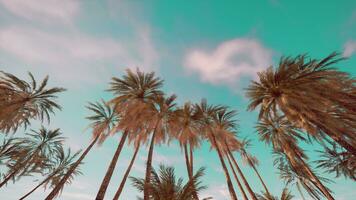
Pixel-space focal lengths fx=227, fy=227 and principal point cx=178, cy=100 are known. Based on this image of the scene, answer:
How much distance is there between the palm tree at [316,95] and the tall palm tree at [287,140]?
147 inches

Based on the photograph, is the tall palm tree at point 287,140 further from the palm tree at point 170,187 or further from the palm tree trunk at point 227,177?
the palm tree at point 170,187

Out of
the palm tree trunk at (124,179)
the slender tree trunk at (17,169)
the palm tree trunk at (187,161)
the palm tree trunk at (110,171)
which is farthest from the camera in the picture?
the palm tree trunk at (187,161)

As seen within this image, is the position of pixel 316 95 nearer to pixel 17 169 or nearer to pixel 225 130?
pixel 225 130

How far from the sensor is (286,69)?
45.7ft

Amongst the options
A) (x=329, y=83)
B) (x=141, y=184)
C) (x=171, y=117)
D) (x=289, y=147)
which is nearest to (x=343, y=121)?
(x=329, y=83)

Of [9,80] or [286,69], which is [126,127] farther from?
[286,69]

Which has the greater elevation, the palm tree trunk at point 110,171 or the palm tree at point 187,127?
the palm tree at point 187,127

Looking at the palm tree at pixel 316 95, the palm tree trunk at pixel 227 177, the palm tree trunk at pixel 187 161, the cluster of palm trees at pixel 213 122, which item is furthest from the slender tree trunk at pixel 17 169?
the palm tree at pixel 316 95

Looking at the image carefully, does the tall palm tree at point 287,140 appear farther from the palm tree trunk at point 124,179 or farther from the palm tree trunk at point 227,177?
the palm tree trunk at point 124,179

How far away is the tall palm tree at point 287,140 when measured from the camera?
19406mm

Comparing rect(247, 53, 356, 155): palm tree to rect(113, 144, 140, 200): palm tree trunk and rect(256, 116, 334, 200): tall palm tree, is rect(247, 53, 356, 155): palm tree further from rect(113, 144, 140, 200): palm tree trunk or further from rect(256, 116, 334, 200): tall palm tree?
rect(113, 144, 140, 200): palm tree trunk

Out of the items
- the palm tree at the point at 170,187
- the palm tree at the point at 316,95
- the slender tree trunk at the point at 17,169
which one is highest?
the slender tree trunk at the point at 17,169

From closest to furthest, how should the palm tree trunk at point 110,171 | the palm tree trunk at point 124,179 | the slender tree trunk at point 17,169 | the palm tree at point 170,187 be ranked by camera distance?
the palm tree at point 170,187 → the palm tree trunk at point 110,171 → the palm tree trunk at point 124,179 → the slender tree trunk at point 17,169

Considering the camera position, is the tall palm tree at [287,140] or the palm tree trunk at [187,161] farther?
the palm tree trunk at [187,161]
